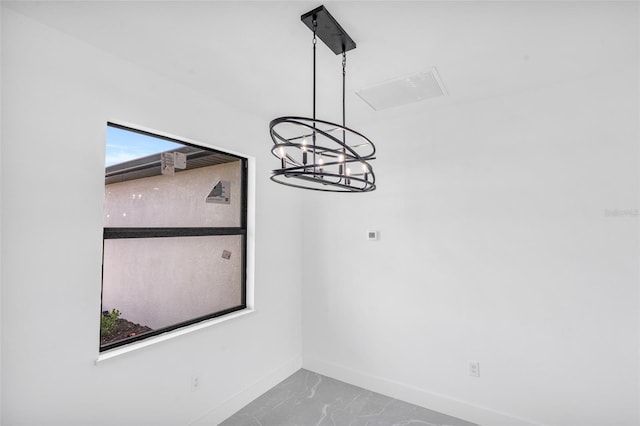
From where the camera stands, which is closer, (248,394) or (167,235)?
(167,235)

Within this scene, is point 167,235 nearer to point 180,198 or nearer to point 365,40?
point 180,198

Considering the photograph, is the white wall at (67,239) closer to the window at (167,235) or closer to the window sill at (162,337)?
the window sill at (162,337)

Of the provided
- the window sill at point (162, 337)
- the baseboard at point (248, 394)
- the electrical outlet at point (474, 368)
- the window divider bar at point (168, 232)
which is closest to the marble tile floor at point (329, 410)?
the baseboard at point (248, 394)

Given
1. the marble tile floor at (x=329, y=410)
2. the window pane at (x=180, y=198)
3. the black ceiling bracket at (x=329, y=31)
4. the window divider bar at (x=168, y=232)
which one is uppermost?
the black ceiling bracket at (x=329, y=31)

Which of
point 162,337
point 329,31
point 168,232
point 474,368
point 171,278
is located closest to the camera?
point 329,31

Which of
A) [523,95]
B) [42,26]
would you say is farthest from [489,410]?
[42,26]

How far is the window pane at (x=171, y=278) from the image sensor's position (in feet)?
6.73

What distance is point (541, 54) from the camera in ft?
6.35

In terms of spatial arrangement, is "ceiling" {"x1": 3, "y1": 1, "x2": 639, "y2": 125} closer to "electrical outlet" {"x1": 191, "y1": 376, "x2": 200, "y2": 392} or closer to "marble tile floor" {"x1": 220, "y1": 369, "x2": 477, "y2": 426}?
"electrical outlet" {"x1": 191, "y1": 376, "x2": 200, "y2": 392}

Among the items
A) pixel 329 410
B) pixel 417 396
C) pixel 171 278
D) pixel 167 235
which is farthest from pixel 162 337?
pixel 417 396

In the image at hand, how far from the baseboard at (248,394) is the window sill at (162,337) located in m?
0.66

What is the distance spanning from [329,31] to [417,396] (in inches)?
115

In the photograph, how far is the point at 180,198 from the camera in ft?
7.87

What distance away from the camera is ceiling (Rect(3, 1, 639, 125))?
1555 millimetres
